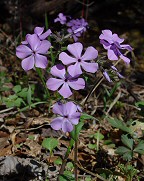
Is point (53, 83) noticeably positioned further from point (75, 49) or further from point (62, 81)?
point (75, 49)

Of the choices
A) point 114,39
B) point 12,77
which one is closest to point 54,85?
point 114,39

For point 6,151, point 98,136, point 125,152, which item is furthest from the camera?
point 98,136

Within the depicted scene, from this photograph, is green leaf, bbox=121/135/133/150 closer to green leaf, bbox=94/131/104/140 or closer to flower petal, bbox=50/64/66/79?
green leaf, bbox=94/131/104/140

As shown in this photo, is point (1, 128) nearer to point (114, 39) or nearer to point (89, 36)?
point (114, 39)

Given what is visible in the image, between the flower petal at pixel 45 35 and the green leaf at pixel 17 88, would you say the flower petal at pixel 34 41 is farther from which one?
the green leaf at pixel 17 88

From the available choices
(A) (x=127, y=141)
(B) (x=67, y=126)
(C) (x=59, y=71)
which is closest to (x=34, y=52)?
(C) (x=59, y=71)

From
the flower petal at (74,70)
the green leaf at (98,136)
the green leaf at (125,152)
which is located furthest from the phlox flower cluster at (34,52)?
the green leaf at (98,136)
